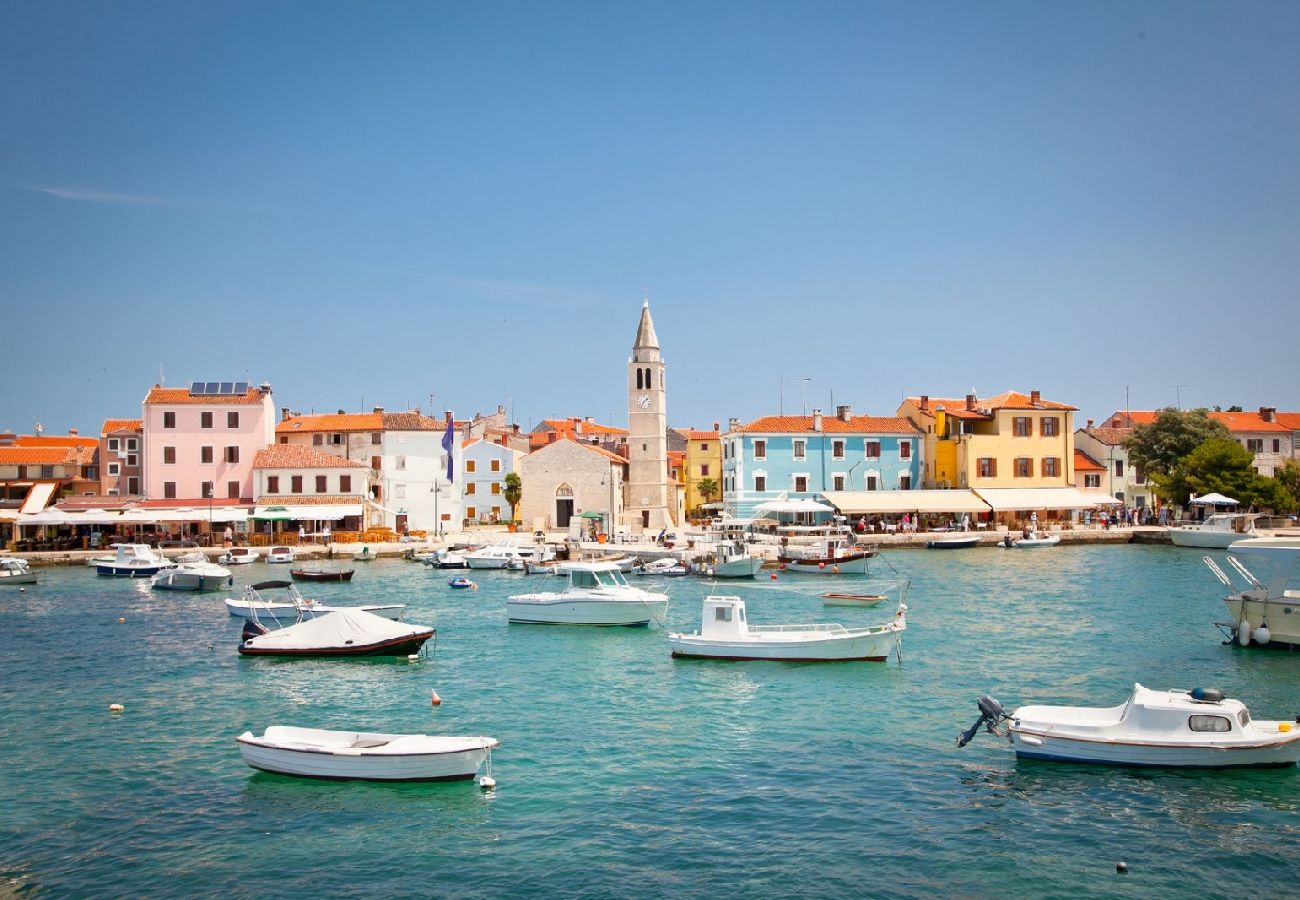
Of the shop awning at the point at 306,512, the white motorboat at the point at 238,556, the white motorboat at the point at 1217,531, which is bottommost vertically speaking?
the white motorboat at the point at 238,556

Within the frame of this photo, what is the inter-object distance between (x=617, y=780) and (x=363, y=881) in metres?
5.14

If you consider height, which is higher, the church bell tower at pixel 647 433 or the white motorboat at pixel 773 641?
the church bell tower at pixel 647 433

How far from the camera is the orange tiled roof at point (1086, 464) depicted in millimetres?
69000

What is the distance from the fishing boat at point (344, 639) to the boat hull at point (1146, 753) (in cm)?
1685

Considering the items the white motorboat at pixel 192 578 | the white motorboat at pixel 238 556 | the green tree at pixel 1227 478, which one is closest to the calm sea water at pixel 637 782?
the white motorboat at pixel 192 578

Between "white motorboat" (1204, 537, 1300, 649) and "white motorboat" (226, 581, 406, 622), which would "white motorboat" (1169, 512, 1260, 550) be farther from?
"white motorboat" (226, 581, 406, 622)

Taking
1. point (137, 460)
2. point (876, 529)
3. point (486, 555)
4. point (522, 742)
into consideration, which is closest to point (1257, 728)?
point (522, 742)

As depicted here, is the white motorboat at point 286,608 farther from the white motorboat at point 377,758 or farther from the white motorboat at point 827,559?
the white motorboat at point 827,559

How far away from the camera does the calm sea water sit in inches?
565

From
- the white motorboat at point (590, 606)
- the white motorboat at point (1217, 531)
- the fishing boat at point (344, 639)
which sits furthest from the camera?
the white motorboat at point (1217, 531)

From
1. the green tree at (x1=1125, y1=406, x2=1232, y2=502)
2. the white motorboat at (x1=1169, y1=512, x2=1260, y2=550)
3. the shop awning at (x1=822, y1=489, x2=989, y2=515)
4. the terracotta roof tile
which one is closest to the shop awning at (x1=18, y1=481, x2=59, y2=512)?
the terracotta roof tile

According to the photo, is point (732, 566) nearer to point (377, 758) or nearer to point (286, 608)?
point (286, 608)

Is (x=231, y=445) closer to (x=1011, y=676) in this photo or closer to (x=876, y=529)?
(x=876, y=529)

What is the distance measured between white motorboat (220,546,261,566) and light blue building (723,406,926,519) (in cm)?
2796
